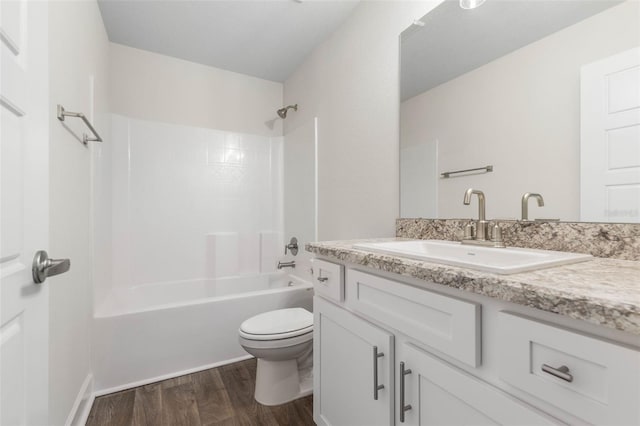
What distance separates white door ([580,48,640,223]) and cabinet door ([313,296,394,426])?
772 millimetres

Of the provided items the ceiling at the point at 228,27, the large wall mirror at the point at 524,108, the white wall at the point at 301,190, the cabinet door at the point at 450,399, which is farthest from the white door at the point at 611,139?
the white wall at the point at 301,190

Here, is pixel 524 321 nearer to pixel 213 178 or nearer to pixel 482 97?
pixel 482 97

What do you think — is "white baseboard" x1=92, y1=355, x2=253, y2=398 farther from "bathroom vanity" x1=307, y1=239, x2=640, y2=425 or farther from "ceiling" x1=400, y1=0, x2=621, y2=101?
"ceiling" x1=400, y1=0, x2=621, y2=101

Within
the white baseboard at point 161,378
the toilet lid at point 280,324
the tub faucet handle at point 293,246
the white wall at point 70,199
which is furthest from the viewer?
the tub faucet handle at point 293,246

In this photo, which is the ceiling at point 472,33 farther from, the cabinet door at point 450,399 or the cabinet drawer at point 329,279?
the cabinet door at point 450,399

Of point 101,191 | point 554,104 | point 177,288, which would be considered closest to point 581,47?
point 554,104

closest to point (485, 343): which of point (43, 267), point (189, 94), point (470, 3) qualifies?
point (43, 267)

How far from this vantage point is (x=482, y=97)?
1230 millimetres

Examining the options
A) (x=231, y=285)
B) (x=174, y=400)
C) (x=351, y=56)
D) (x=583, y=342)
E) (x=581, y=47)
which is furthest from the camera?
(x=231, y=285)

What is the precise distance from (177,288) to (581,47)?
113 inches

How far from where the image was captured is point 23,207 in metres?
0.67

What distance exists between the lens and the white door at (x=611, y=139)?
0.83 metres

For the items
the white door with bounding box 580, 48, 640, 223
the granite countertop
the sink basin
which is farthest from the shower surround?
the white door with bounding box 580, 48, 640, 223

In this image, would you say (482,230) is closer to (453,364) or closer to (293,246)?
(453,364)
